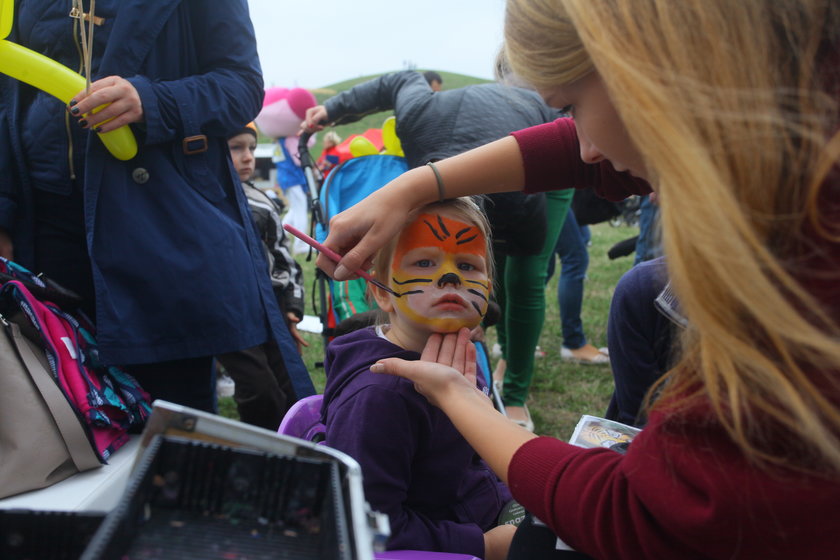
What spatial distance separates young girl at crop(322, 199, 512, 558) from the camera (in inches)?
51.7

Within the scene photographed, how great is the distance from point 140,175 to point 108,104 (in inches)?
9.1

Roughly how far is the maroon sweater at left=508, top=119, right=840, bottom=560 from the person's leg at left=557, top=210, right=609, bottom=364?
10.4 ft

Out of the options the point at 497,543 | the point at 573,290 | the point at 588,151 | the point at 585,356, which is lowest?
the point at 585,356

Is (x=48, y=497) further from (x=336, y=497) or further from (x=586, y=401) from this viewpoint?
(x=586, y=401)

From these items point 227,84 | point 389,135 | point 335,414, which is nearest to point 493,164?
point 335,414

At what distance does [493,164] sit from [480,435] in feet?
2.39

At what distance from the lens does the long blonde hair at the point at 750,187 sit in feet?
2.38

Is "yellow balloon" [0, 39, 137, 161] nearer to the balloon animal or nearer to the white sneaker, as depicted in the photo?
the balloon animal

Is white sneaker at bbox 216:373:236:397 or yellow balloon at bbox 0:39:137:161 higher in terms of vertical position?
yellow balloon at bbox 0:39:137:161

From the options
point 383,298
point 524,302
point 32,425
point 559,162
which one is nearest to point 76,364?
point 32,425

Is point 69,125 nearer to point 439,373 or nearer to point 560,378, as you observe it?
point 439,373

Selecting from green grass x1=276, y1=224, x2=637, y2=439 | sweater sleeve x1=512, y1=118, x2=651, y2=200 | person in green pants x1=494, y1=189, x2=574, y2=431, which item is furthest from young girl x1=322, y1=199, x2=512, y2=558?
green grass x1=276, y1=224, x2=637, y2=439

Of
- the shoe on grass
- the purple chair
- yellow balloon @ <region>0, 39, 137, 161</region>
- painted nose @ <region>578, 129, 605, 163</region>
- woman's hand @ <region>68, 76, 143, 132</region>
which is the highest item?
yellow balloon @ <region>0, 39, 137, 161</region>

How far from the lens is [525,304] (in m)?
2.94
